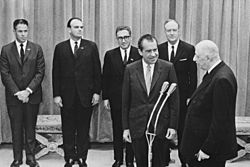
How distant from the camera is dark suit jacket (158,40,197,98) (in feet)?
15.8

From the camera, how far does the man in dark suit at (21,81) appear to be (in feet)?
15.5

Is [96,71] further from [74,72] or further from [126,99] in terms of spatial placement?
[126,99]

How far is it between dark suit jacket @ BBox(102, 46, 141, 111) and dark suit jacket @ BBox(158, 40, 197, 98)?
1.10 ft

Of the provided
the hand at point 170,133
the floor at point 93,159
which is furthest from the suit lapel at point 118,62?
the hand at point 170,133

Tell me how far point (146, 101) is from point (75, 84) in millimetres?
1337

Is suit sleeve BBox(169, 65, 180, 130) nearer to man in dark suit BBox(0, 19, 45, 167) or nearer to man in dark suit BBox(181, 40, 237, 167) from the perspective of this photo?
man in dark suit BBox(181, 40, 237, 167)

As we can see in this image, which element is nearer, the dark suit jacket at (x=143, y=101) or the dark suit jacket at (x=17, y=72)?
the dark suit jacket at (x=143, y=101)

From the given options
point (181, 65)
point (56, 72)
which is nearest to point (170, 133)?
point (181, 65)

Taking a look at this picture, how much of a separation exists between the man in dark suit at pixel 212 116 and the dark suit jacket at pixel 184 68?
157 cm

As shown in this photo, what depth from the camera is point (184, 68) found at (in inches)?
189

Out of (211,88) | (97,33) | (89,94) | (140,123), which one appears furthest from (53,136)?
(211,88)

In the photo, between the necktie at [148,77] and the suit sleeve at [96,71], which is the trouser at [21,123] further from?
the necktie at [148,77]

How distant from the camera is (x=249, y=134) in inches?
210

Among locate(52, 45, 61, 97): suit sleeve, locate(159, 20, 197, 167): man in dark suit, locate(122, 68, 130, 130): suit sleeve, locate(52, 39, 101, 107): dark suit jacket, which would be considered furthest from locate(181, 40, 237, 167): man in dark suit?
locate(52, 45, 61, 97): suit sleeve
